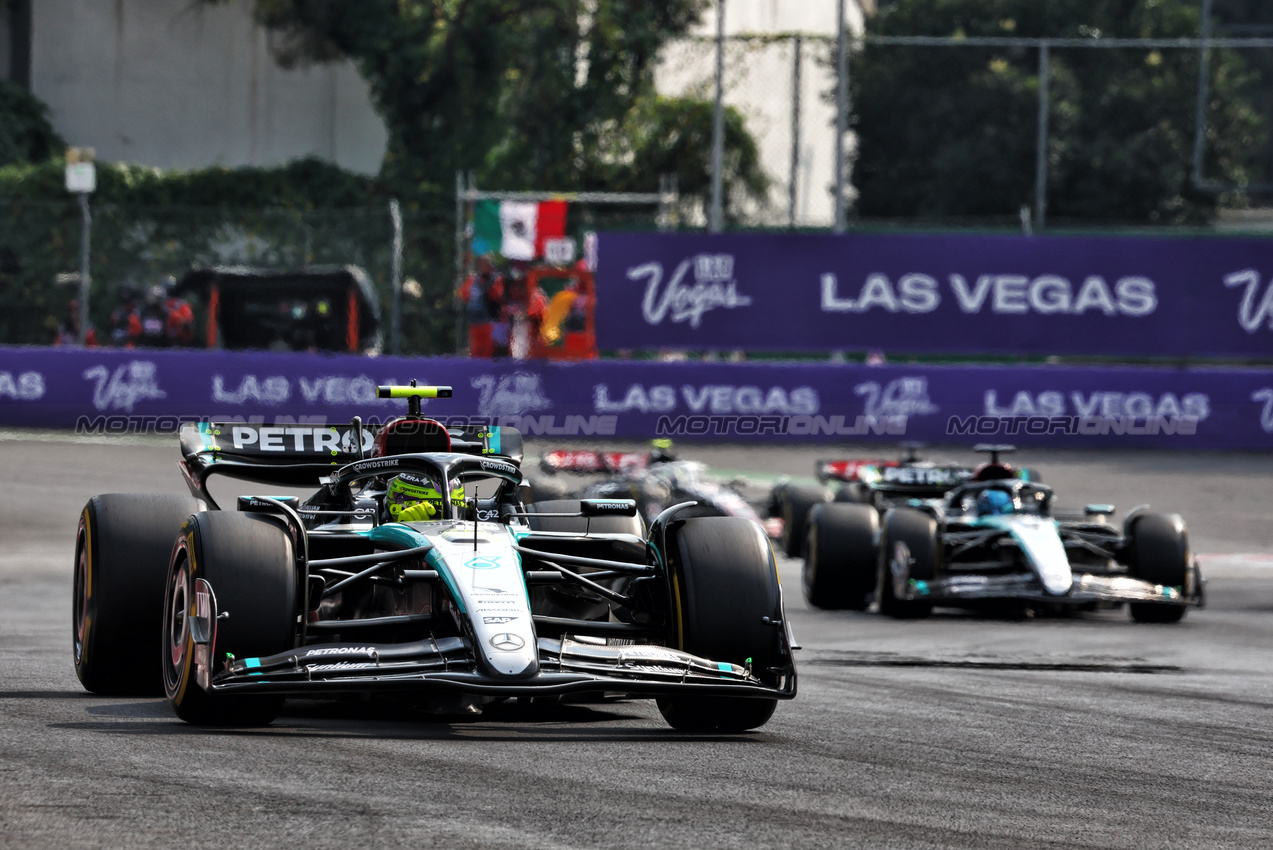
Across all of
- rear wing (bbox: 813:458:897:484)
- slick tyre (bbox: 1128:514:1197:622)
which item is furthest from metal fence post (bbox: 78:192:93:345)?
slick tyre (bbox: 1128:514:1197:622)

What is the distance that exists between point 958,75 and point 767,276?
25.6 m

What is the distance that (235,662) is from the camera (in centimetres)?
691

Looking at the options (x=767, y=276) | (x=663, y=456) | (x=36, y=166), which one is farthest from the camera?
(x=36, y=166)

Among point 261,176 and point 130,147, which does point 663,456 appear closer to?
point 261,176

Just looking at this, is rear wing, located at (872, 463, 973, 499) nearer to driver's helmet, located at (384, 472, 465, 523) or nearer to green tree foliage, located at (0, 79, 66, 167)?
driver's helmet, located at (384, 472, 465, 523)

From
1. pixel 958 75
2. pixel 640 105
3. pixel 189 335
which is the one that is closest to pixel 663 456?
pixel 189 335

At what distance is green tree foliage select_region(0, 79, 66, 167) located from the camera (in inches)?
1273

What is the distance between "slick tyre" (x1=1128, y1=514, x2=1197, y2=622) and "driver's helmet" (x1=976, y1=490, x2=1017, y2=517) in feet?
2.98

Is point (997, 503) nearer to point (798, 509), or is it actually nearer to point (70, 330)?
point (798, 509)

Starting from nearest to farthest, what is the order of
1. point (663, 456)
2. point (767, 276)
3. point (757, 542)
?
1. point (757, 542)
2. point (663, 456)
3. point (767, 276)

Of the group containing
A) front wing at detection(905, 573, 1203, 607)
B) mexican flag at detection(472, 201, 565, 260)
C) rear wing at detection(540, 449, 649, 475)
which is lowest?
front wing at detection(905, 573, 1203, 607)

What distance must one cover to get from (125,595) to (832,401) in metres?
12.7

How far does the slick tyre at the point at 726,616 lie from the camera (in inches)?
294

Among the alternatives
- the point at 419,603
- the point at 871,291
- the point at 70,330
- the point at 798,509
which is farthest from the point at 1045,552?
the point at 70,330
